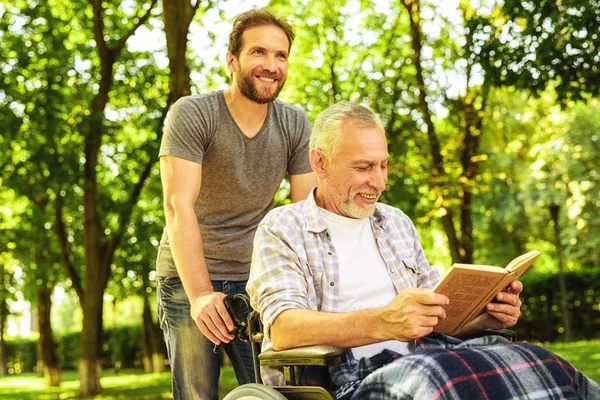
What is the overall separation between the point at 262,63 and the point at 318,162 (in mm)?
472

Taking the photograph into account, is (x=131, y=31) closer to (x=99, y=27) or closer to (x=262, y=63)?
(x=99, y=27)

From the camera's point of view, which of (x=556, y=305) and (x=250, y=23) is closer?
(x=250, y=23)

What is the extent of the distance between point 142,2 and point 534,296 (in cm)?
1340

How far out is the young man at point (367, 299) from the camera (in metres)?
2.40

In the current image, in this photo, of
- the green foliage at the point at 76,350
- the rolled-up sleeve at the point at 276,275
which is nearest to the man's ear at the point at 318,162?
the rolled-up sleeve at the point at 276,275

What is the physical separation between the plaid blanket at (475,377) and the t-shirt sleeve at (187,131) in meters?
1.14

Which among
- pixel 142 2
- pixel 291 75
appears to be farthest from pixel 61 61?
pixel 291 75

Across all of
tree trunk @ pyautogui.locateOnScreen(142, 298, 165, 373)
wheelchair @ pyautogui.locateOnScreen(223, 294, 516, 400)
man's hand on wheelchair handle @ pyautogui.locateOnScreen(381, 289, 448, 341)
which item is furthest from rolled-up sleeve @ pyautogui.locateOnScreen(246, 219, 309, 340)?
tree trunk @ pyautogui.locateOnScreen(142, 298, 165, 373)

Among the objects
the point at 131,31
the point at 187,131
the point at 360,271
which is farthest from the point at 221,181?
the point at 131,31

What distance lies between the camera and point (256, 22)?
3297mm

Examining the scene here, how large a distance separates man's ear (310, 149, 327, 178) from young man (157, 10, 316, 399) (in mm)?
359

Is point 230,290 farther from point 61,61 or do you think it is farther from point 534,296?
point 534,296

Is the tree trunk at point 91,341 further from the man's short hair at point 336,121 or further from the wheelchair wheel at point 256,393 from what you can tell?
the wheelchair wheel at point 256,393

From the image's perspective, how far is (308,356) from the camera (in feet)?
8.22
